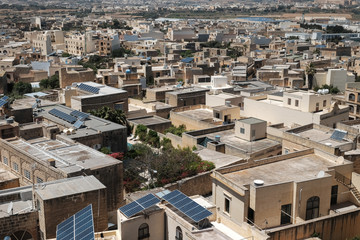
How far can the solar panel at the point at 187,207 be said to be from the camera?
1548cm

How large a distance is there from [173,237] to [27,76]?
49.9m

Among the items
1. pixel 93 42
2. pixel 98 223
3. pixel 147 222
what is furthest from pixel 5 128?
pixel 93 42

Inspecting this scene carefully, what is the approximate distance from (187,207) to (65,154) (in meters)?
9.78

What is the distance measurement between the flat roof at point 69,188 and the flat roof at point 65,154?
1785 millimetres

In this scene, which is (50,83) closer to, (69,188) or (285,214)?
(69,188)

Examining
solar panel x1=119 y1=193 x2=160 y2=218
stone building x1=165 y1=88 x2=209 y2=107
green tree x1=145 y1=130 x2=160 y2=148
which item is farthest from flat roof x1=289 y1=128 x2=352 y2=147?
stone building x1=165 y1=88 x2=209 y2=107

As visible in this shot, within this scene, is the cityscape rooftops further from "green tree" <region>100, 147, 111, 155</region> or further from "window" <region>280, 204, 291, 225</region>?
"green tree" <region>100, 147, 111, 155</region>

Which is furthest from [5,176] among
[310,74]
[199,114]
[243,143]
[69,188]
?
[310,74]

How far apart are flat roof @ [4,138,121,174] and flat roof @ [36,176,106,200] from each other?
1785 millimetres

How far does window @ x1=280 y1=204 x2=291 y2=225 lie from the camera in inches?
762

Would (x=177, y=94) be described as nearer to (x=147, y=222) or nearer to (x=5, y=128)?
(x=5, y=128)

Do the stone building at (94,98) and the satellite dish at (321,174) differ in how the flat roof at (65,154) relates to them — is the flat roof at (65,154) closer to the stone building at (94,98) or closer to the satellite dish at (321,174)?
the satellite dish at (321,174)

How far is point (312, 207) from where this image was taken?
778 inches

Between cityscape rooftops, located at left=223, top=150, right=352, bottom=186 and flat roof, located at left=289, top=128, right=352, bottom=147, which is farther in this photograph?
flat roof, located at left=289, top=128, right=352, bottom=147
